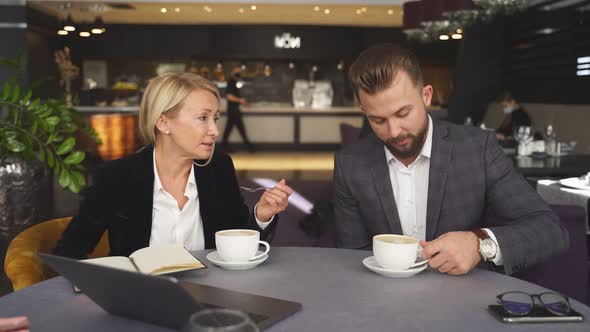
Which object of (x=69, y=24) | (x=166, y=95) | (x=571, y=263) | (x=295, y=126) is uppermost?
(x=69, y=24)

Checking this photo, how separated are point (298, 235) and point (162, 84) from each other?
261cm

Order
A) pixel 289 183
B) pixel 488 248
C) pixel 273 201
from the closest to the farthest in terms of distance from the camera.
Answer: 1. pixel 488 248
2. pixel 273 201
3. pixel 289 183

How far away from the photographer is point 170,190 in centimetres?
200

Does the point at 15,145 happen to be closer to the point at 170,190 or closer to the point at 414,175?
the point at 170,190

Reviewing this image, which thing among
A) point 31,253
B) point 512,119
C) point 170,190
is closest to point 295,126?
point 512,119

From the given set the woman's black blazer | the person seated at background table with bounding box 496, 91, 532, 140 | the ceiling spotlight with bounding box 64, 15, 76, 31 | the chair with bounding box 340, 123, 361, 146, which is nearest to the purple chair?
the woman's black blazer

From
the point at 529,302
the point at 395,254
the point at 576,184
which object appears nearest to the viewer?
the point at 529,302

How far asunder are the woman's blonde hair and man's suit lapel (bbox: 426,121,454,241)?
2.45 ft

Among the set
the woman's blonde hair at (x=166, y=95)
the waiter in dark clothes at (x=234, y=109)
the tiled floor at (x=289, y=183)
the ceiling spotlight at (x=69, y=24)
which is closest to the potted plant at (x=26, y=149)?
the tiled floor at (x=289, y=183)

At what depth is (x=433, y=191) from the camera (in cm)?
188

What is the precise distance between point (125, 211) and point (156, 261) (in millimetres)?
597

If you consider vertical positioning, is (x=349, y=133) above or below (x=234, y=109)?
below

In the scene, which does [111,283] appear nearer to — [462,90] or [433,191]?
[433,191]

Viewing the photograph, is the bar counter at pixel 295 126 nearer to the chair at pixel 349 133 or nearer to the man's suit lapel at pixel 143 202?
the chair at pixel 349 133
